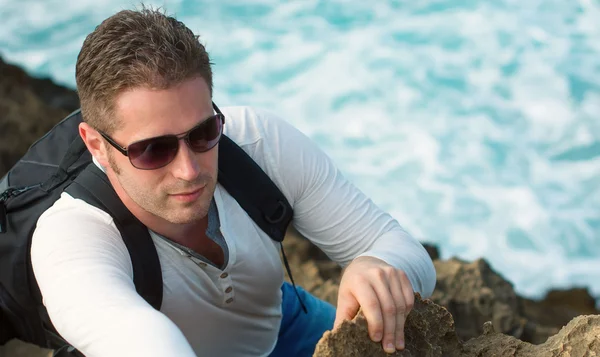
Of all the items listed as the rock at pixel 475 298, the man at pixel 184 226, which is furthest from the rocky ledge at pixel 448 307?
the man at pixel 184 226

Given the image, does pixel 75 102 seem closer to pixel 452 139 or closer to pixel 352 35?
pixel 452 139

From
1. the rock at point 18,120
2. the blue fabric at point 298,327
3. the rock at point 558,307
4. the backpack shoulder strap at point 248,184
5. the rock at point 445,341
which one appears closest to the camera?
the rock at point 445,341

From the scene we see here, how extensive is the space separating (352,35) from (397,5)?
1652 mm

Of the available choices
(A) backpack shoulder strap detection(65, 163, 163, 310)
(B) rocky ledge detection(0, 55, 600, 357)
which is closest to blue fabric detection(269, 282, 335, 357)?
(B) rocky ledge detection(0, 55, 600, 357)

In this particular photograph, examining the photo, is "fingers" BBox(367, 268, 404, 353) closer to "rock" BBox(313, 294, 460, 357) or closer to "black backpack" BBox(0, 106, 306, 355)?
"rock" BBox(313, 294, 460, 357)

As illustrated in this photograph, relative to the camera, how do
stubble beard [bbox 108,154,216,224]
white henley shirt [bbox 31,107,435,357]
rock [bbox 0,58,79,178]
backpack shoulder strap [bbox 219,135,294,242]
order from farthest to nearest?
rock [bbox 0,58,79,178], backpack shoulder strap [bbox 219,135,294,242], stubble beard [bbox 108,154,216,224], white henley shirt [bbox 31,107,435,357]

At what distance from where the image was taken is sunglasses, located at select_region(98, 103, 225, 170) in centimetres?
243

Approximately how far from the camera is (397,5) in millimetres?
16281

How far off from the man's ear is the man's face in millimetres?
54

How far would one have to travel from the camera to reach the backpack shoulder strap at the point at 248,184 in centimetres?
281

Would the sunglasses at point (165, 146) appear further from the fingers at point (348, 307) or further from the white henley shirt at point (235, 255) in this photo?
the fingers at point (348, 307)

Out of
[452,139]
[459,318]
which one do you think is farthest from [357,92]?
[459,318]

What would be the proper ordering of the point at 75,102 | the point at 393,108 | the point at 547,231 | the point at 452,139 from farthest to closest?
the point at 393,108
the point at 452,139
the point at 547,231
the point at 75,102

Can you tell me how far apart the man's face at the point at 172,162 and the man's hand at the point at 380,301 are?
0.62 metres
